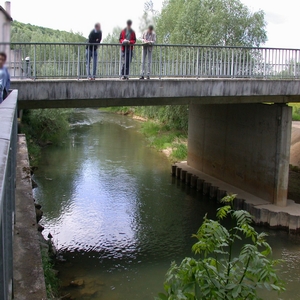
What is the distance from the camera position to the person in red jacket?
1249 cm

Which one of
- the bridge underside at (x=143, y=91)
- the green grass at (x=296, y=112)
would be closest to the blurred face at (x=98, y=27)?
the bridge underside at (x=143, y=91)

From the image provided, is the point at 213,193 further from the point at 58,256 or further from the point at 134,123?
the point at 134,123

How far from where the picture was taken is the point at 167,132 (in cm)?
3112

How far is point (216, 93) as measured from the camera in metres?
13.6

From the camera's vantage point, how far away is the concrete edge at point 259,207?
48.8 ft

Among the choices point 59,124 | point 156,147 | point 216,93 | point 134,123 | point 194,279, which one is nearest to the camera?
point 194,279

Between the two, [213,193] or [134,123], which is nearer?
[213,193]

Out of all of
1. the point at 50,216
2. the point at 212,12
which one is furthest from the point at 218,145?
the point at 212,12

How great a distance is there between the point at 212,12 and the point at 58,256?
20.9 m

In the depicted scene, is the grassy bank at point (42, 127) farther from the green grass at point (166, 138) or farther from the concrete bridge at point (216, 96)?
the concrete bridge at point (216, 96)

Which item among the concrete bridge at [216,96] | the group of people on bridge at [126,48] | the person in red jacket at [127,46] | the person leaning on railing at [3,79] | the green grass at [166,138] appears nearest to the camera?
the person leaning on railing at [3,79]

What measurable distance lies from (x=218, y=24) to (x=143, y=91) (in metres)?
16.6

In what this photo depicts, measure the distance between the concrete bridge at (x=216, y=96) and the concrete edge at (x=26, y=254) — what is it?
2896 millimetres

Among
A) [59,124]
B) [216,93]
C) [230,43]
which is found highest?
[230,43]
